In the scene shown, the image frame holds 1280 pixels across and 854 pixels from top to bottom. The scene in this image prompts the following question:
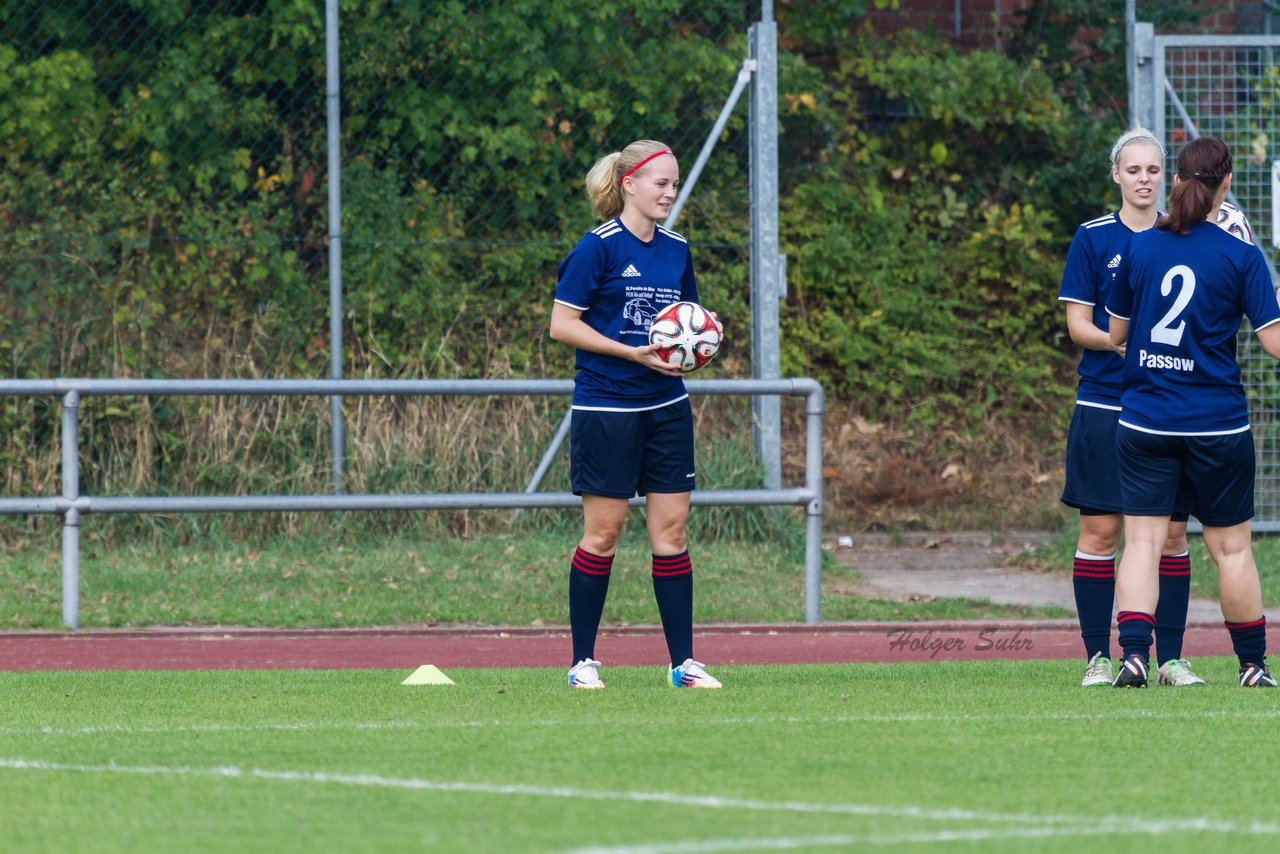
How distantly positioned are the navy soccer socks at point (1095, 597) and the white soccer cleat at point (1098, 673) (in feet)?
0.31

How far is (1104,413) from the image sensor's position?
6.53 meters

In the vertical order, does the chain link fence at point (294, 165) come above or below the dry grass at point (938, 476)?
above

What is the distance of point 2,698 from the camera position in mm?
6371

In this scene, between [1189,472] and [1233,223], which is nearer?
[1189,472]

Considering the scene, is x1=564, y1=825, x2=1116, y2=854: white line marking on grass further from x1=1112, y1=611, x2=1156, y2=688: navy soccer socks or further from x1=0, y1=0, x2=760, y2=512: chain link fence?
x1=0, y1=0, x2=760, y2=512: chain link fence

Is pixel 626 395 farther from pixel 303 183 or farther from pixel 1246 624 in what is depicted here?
pixel 303 183

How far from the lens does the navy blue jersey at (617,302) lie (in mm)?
6297

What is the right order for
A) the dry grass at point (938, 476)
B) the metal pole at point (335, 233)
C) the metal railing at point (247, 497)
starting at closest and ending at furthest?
the metal railing at point (247, 497) < the metal pole at point (335, 233) < the dry grass at point (938, 476)

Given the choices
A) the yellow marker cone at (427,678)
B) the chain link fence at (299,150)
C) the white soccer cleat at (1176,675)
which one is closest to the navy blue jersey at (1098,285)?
the white soccer cleat at (1176,675)

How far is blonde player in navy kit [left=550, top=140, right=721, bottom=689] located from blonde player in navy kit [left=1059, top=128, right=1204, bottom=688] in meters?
1.36

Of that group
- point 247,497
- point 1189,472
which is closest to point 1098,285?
point 1189,472

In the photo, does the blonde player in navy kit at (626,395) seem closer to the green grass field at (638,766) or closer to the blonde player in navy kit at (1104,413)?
the green grass field at (638,766)

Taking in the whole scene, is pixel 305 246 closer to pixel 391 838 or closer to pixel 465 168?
pixel 465 168

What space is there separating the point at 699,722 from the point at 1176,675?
1882 millimetres
